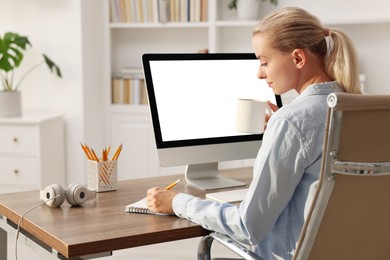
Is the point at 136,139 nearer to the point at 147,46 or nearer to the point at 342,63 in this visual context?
the point at 147,46

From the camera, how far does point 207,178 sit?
105 inches

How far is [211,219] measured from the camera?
6.26 feet

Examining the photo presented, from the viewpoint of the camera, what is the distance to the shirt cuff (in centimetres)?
202

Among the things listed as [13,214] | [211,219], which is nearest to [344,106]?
[211,219]

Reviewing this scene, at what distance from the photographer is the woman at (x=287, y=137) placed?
1755 millimetres

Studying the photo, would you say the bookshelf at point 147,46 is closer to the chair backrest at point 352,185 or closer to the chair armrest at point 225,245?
the chair armrest at point 225,245

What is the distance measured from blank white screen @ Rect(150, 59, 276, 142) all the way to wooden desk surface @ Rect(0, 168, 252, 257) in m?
0.30

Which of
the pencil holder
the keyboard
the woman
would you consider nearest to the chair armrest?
the woman

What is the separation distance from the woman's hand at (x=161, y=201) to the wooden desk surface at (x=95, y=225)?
0.02 metres

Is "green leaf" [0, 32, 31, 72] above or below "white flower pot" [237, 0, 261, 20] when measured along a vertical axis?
below

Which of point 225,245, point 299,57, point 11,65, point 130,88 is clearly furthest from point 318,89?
point 130,88

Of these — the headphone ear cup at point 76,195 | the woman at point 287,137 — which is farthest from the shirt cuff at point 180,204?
the headphone ear cup at point 76,195

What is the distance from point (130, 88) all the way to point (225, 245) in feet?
10.2

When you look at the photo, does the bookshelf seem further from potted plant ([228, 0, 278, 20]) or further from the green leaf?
the green leaf
